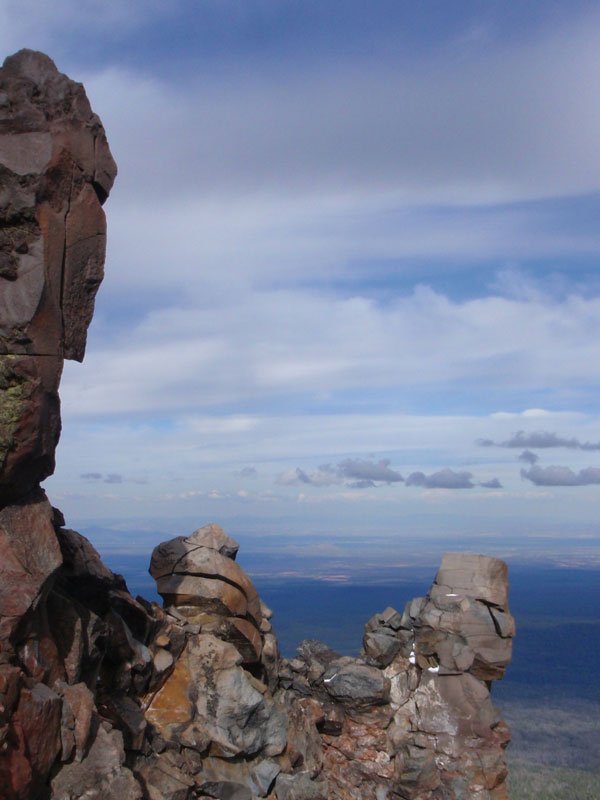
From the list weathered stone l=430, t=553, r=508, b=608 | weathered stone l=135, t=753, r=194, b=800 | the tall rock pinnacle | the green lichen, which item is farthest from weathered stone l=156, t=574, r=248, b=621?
the green lichen

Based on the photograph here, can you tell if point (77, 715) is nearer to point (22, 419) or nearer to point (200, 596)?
point (22, 419)

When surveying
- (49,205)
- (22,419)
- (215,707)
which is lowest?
(215,707)

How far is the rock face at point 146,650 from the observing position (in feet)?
43.7

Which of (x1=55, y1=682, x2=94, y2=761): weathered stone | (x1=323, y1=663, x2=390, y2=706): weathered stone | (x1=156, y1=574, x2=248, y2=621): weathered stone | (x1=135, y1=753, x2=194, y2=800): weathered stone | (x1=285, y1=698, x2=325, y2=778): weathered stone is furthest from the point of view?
(x1=323, y1=663, x2=390, y2=706): weathered stone

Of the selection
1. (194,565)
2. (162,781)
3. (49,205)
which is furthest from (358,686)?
(49,205)

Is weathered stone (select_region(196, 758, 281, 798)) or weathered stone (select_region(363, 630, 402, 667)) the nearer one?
weathered stone (select_region(196, 758, 281, 798))

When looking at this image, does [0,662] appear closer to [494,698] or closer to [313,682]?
[313,682]

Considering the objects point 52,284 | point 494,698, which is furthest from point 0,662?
point 494,698

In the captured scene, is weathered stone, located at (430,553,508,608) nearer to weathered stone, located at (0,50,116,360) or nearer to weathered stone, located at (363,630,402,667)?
weathered stone, located at (363,630,402,667)

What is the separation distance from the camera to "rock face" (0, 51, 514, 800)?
13.3m

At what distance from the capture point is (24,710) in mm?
12375

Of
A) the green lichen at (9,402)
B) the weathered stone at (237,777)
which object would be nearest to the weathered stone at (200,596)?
the weathered stone at (237,777)

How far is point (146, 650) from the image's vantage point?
18438 millimetres

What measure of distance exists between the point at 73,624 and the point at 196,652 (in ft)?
17.5
